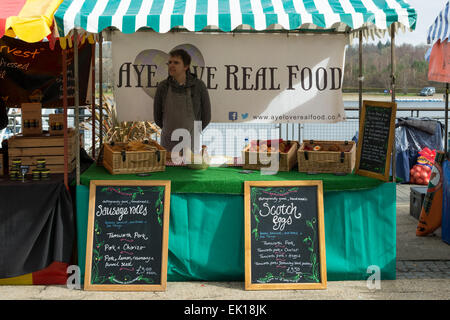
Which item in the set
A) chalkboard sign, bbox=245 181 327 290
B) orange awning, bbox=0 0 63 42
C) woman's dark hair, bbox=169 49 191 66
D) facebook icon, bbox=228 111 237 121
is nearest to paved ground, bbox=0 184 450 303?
chalkboard sign, bbox=245 181 327 290

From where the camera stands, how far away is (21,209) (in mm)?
5234

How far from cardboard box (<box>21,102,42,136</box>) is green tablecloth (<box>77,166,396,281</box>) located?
0.98m

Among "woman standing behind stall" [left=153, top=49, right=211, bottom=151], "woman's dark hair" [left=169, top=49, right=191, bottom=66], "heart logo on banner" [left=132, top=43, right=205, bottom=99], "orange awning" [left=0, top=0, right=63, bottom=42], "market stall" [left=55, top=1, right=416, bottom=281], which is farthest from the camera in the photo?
"heart logo on banner" [left=132, top=43, right=205, bottom=99]

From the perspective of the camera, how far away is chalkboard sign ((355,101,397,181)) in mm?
5430

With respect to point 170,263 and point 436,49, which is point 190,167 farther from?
point 436,49

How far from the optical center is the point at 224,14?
4859 millimetres

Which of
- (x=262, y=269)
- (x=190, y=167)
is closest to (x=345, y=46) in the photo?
(x=190, y=167)

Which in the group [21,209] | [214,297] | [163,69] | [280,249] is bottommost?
[214,297]

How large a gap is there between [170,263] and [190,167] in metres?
0.97

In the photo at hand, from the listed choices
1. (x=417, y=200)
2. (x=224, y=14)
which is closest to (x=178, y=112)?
(x=224, y=14)

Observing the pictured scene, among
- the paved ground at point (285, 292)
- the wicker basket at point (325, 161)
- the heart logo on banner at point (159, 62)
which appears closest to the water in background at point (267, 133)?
the heart logo on banner at point (159, 62)

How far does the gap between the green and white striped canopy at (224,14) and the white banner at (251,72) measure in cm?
220

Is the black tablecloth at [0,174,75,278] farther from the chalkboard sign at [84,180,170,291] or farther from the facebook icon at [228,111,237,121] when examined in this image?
the facebook icon at [228,111,237,121]

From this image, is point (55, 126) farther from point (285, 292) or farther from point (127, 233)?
point (285, 292)
